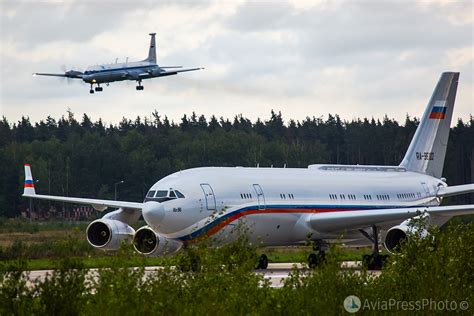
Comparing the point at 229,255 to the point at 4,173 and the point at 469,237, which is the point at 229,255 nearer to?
the point at 469,237

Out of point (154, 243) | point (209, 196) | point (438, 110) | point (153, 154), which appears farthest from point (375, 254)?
point (153, 154)

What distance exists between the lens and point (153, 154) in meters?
145

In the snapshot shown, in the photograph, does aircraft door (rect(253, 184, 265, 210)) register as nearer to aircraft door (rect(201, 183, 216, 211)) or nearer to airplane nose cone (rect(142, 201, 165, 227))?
aircraft door (rect(201, 183, 216, 211))

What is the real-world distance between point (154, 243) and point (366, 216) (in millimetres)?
8004

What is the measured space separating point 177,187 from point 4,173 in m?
96.0

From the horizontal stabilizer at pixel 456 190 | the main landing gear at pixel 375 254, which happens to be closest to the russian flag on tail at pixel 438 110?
the horizontal stabilizer at pixel 456 190

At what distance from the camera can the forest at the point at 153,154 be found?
132 meters

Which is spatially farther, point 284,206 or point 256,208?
point 284,206

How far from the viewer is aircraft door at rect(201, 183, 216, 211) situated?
36.8 metres

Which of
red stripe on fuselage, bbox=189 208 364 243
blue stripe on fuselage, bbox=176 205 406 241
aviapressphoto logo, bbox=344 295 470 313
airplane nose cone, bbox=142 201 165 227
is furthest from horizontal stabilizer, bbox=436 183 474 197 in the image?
aviapressphoto logo, bbox=344 295 470 313

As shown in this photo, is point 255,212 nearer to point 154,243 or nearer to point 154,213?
point 154,243

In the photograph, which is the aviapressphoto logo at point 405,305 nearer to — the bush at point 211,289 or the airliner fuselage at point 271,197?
the bush at point 211,289

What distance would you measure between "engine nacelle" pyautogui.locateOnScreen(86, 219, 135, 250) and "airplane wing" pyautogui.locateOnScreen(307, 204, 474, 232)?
6.77 m

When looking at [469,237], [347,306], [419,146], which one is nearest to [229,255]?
[347,306]
